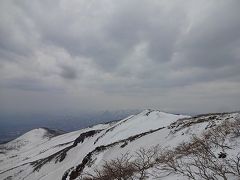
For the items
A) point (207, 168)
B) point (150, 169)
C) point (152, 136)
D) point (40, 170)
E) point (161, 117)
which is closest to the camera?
point (207, 168)

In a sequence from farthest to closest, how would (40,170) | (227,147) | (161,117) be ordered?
(40,170), (161,117), (227,147)

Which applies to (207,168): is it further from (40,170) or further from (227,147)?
(40,170)

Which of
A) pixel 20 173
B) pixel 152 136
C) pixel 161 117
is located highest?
pixel 161 117

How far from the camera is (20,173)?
5389 inches

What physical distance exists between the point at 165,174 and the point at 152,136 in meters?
34.1

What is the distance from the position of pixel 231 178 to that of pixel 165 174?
15.0ft

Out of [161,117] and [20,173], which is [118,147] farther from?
[20,173]

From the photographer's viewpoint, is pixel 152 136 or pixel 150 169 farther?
pixel 152 136

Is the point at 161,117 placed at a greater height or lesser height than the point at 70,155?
greater

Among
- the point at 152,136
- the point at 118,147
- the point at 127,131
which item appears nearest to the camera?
the point at 152,136

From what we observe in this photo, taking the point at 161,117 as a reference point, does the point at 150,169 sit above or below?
below

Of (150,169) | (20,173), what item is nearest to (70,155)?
(20,173)

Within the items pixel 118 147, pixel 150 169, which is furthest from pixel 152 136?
pixel 150 169

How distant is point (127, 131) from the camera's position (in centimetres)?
7519
